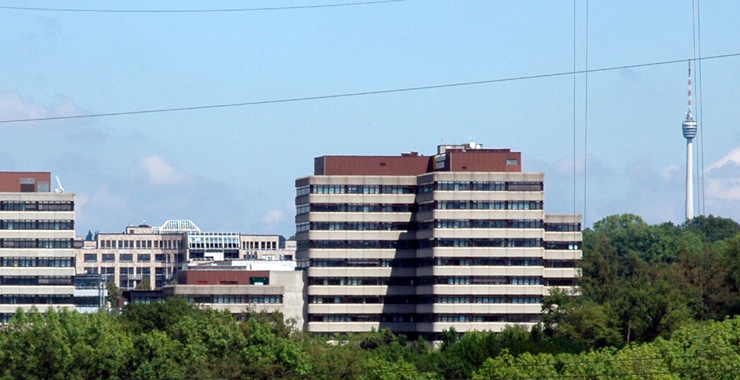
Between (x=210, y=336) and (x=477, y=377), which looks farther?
(x=210, y=336)

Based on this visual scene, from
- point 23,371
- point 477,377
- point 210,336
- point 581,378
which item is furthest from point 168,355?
point 581,378

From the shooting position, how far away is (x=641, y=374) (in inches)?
5236

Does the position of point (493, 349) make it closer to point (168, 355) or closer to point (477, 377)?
point (477, 377)

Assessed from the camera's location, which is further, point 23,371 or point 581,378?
point 23,371

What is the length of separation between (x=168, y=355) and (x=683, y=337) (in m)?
53.5

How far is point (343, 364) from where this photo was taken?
163 m

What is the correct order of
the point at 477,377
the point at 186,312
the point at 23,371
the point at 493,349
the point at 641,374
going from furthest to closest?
the point at 186,312 < the point at 493,349 < the point at 23,371 < the point at 477,377 < the point at 641,374

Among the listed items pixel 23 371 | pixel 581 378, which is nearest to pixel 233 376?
pixel 23 371

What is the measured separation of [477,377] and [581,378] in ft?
54.1

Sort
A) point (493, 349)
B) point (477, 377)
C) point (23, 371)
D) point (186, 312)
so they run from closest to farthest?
1. point (477, 377)
2. point (23, 371)
3. point (493, 349)
4. point (186, 312)

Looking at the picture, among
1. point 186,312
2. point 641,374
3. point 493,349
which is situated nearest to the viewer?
point 641,374

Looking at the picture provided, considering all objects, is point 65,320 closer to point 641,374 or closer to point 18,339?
point 18,339

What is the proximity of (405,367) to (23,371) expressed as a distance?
40.6 meters

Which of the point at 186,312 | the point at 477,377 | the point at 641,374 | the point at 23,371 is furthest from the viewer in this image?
the point at 186,312
